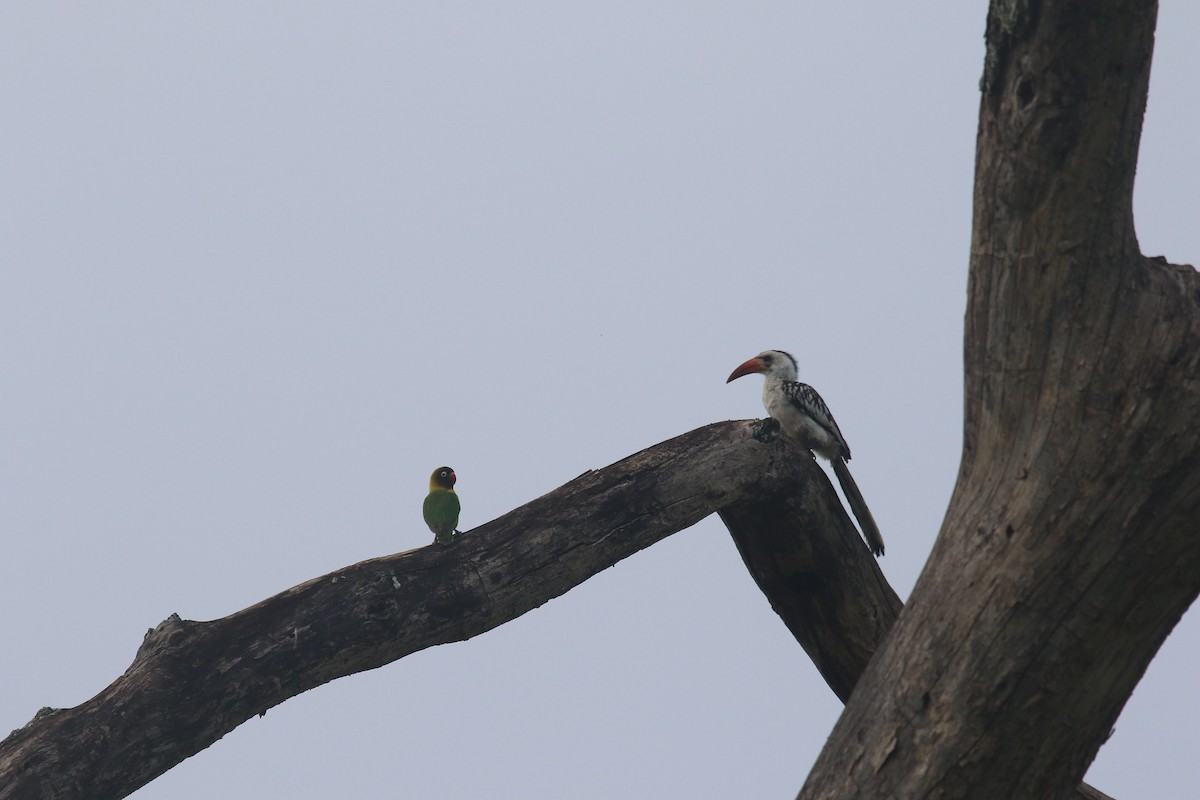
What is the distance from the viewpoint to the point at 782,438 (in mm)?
5824

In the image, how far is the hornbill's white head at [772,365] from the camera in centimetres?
936

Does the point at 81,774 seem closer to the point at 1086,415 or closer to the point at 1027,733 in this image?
the point at 1027,733

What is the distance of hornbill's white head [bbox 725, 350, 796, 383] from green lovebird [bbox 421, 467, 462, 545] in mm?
2667

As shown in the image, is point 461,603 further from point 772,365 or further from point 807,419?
point 772,365

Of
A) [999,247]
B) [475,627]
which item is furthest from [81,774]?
[999,247]

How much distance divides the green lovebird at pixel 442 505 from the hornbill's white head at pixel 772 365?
267 centimetres

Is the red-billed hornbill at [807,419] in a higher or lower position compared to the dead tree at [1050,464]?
higher

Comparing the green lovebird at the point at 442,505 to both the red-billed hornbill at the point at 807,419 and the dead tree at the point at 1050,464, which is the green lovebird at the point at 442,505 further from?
the dead tree at the point at 1050,464

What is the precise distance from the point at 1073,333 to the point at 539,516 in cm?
274

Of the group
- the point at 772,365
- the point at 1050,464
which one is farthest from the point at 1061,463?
the point at 772,365

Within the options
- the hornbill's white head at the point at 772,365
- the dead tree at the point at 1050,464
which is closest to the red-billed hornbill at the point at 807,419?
the hornbill's white head at the point at 772,365

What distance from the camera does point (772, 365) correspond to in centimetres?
942

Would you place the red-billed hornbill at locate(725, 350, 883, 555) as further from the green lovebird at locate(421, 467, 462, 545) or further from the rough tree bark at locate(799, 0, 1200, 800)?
the rough tree bark at locate(799, 0, 1200, 800)

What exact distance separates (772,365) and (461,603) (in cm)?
484
